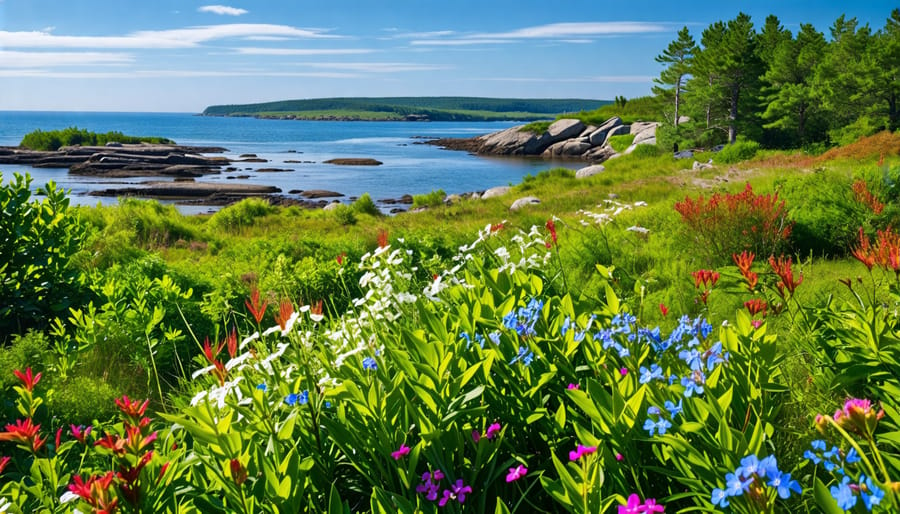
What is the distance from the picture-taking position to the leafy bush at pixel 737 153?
99.9 ft

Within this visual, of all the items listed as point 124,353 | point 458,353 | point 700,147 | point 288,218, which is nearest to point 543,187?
point 288,218

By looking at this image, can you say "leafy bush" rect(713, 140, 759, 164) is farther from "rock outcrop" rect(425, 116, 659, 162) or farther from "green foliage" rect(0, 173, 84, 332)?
"green foliage" rect(0, 173, 84, 332)

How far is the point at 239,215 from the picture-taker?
58.1 feet

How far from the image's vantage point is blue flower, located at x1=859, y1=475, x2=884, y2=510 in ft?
4.26

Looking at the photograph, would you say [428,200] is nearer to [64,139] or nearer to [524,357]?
[524,357]

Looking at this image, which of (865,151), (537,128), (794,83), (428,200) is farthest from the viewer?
(537,128)

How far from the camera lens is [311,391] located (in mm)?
2205

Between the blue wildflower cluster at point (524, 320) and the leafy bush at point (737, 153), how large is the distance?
1178 inches

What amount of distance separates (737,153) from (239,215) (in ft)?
78.4

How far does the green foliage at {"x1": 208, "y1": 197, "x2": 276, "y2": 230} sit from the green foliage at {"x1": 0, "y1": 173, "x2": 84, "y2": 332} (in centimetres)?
1174

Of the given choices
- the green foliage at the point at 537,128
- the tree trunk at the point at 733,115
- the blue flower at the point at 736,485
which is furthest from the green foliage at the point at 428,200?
the green foliage at the point at 537,128

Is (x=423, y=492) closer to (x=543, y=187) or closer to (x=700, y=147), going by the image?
(x=543, y=187)

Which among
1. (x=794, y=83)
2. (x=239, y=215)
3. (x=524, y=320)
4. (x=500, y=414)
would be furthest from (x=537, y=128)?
(x=500, y=414)

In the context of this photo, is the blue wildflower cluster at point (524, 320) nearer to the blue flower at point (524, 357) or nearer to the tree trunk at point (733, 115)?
the blue flower at point (524, 357)
